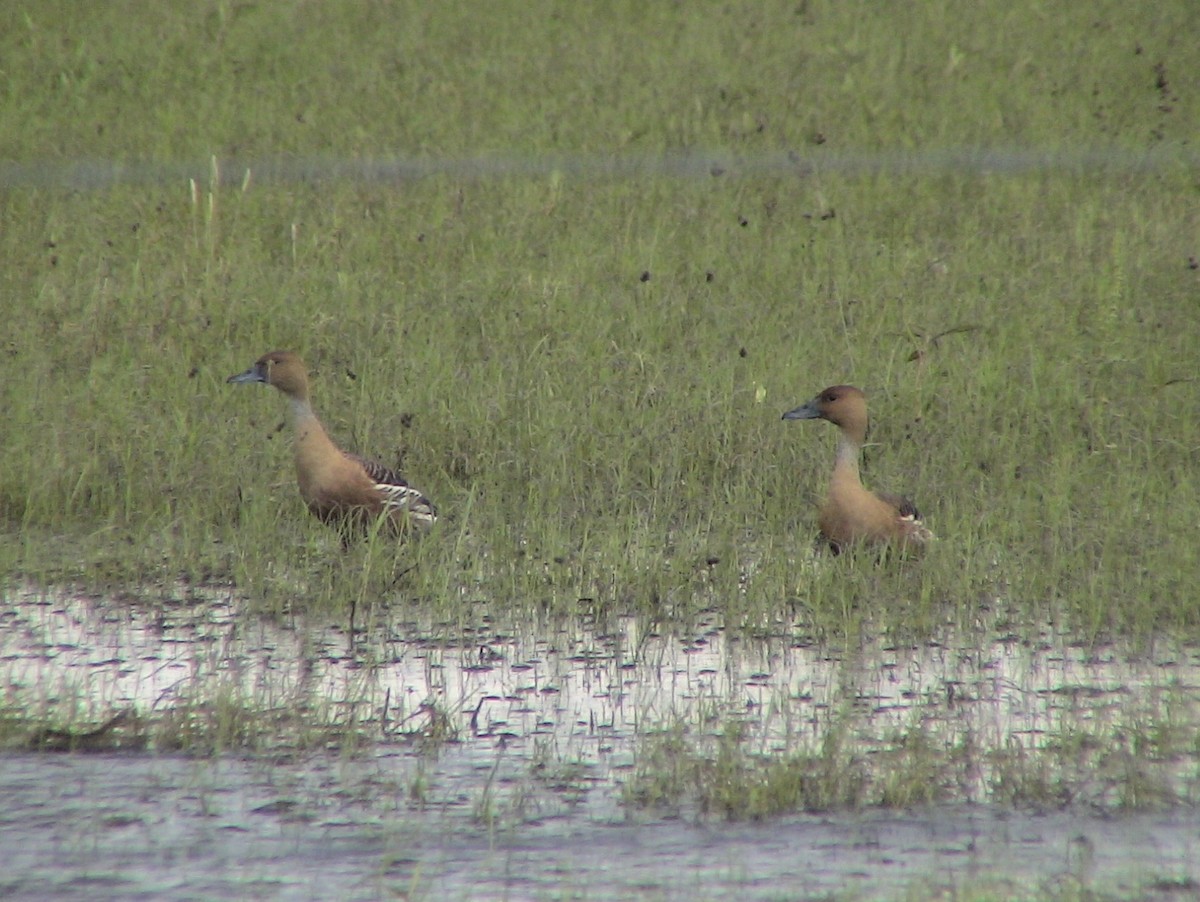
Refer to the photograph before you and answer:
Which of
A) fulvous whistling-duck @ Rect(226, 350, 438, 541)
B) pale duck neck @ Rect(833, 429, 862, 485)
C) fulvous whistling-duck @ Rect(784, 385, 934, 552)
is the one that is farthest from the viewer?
fulvous whistling-duck @ Rect(226, 350, 438, 541)

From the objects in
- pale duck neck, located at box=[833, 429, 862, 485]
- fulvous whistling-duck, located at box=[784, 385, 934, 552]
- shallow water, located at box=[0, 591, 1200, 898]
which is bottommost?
shallow water, located at box=[0, 591, 1200, 898]

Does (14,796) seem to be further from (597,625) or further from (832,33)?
(832,33)

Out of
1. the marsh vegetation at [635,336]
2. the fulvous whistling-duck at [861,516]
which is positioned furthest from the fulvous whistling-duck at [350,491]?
the fulvous whistling-duck at [861,516]

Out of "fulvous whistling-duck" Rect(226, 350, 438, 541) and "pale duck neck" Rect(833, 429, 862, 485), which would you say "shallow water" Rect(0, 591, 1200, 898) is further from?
"pale duck neck" Rect(833, 429, 862, 485)

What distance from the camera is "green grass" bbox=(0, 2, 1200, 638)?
23.5 ft

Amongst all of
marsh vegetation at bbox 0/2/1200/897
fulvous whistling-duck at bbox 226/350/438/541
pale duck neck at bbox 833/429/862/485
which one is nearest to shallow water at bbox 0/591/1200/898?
marsh vegetation at bbox 0/2/1200/897

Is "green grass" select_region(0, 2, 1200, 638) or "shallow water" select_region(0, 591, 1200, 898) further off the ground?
"green grass" select_region(0, 2, 1200, 638)

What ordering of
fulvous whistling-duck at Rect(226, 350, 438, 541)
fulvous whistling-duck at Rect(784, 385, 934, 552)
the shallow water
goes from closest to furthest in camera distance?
the shallow water, fulvous whistling-duck at Rect(784, 385, 934, 552), fulvous whistling-duck at Rect(226, 350, 438, 541)

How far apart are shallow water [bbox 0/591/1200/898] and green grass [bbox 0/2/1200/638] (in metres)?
0.37

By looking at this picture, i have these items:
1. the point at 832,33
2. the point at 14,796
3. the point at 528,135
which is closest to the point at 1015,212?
the point at 528,135

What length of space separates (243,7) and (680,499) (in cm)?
1172

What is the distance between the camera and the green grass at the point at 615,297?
7.15 m

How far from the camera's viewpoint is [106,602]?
669cm

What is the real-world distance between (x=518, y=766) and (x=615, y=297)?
6158 mm
